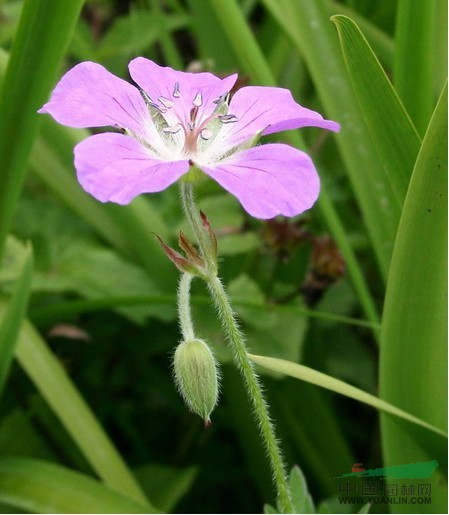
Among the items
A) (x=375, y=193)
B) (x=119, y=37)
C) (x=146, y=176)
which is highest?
(x=119, y=37)

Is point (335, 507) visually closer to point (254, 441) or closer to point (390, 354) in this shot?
point (254, 441)

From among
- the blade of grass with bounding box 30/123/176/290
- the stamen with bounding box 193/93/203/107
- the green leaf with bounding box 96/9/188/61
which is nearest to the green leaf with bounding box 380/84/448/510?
the stamen with bounding box 193/93/203/107

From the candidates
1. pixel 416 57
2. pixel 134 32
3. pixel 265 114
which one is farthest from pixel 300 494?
pixel 134 32

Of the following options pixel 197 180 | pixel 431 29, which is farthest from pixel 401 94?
pixel 197 180

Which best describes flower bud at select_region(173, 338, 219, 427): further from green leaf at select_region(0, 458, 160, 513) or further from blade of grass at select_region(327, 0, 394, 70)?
blade of grass at select_region(327, 0, 394, 70)

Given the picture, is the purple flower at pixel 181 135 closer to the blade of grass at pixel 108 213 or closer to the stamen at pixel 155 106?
the stamen at pixel 155 106
